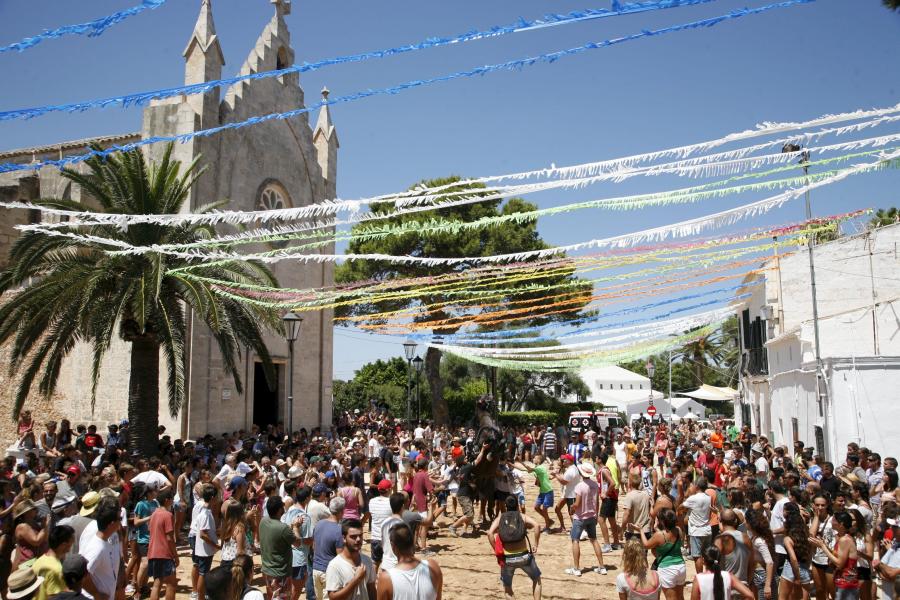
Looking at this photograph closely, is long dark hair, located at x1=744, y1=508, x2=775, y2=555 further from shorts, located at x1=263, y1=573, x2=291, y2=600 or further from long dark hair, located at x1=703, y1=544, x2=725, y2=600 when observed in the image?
shorts, located at x1=263, y1=573, x2=291, y2=600

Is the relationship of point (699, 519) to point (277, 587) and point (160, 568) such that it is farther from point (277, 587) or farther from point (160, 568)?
point (160, 568)

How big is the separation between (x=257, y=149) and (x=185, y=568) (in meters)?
15.0

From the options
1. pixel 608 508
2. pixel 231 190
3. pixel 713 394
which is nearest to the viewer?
pixel 608 508

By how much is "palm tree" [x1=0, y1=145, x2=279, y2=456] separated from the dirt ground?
4.37 m

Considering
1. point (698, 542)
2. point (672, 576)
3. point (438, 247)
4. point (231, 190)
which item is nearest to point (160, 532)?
point (672, 576)

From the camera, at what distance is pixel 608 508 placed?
1148cm

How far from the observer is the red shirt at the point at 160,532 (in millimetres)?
7496

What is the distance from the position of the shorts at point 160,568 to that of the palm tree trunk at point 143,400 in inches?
298

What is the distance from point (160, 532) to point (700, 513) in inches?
253

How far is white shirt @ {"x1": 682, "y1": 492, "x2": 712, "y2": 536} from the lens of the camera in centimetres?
890

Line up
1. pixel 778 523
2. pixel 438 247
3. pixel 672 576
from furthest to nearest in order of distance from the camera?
1. pixel 438 247
2. pixel 778 523
3. pixel 672 576

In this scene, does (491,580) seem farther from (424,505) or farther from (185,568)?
(185,568)

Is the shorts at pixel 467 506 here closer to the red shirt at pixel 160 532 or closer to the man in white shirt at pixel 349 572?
the red shirt at pixel 160 532

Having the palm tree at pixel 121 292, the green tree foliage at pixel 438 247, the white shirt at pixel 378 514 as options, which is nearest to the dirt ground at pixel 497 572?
the white shirt at pixel 378 514
